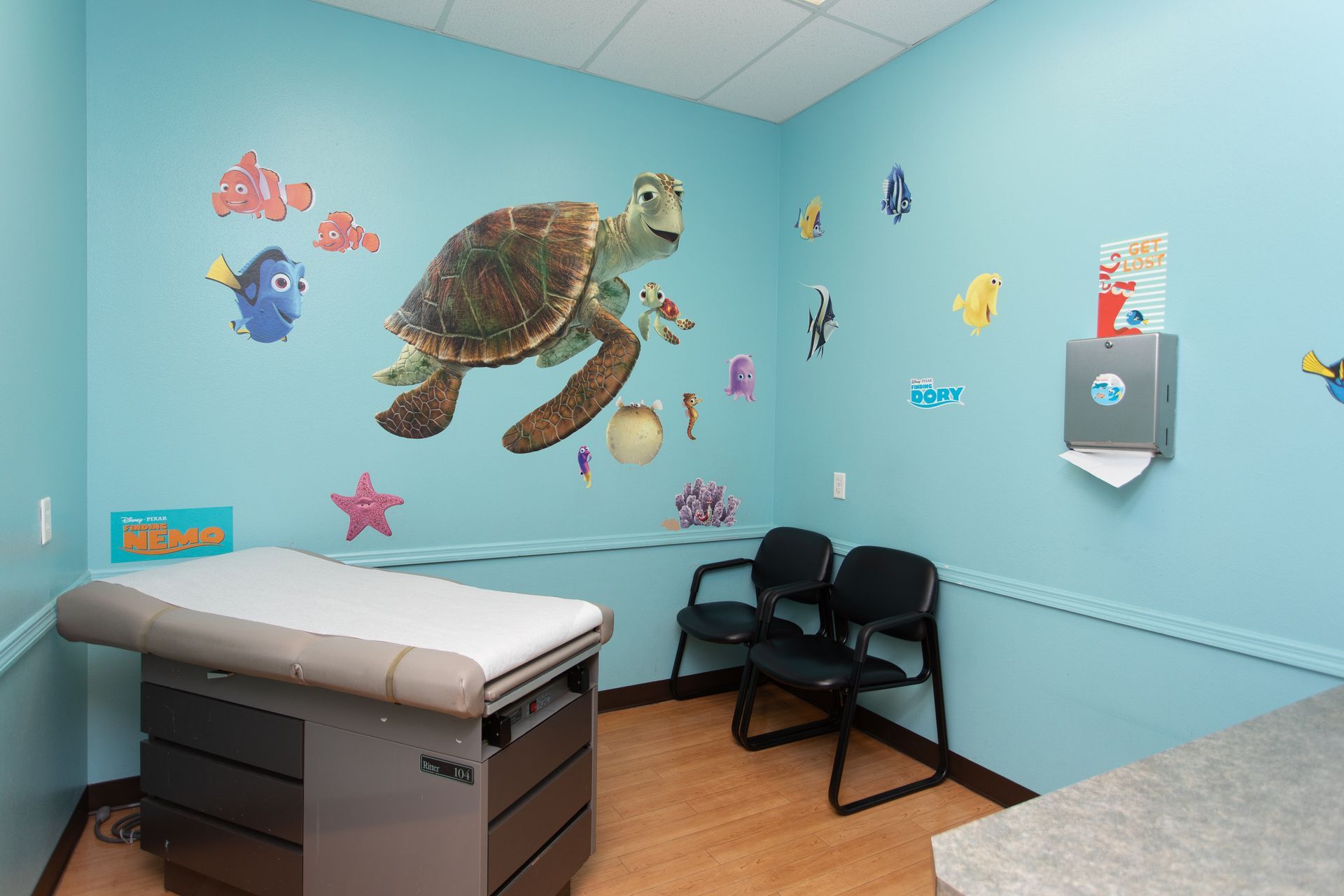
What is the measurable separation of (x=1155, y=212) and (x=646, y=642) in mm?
2491

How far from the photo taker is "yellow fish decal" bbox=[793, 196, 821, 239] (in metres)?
3.22

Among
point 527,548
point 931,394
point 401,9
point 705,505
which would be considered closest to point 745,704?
point 705,505

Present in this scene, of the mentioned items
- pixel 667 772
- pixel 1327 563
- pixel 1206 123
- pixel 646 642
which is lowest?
pixel 667 772

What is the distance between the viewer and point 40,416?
1.86 m

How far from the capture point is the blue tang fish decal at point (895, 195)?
2779 mm

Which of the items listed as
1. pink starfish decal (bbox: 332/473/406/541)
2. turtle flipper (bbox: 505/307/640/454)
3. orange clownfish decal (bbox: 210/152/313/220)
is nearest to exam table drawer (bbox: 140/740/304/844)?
pink starfish decal (bbox: 332/473/406/541)

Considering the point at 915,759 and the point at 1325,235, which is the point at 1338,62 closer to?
the point at 1325,235

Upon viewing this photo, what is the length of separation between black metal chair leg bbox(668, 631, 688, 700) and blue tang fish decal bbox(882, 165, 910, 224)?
203 centimetres

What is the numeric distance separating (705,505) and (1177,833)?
8.28ft

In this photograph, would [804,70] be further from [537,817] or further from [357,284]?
[537,817]

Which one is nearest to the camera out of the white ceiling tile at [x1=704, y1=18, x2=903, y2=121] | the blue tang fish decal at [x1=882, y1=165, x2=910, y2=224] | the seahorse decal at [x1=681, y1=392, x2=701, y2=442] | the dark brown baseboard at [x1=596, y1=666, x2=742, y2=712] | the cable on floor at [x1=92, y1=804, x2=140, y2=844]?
the cable on floor at [x1=92, y1=804, x2=140, y2=844]

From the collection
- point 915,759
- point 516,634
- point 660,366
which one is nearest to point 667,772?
point 915,759

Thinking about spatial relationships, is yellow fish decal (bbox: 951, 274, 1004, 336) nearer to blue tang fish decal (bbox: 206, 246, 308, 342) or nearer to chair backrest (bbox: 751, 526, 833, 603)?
chair backrest (bbox: 751, 526, 833, 603)

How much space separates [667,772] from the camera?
2.62 metres
